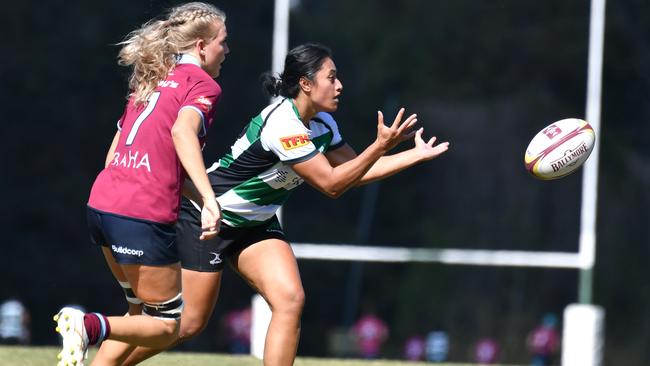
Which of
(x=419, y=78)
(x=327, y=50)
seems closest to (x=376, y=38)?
(x=419, y=78)

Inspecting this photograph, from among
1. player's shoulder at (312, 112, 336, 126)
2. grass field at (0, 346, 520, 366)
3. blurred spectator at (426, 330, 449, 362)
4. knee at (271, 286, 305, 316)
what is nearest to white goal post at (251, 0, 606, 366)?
grass field at (0, 346, 520, 366)

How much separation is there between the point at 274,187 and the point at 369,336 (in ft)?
42.0

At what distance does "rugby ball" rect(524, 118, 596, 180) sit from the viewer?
6086 millimetres

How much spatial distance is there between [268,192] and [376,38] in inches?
668

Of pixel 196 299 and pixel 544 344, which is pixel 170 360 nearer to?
pixel 196 299

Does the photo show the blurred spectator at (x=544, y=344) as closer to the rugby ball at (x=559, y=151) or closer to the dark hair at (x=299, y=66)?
the rugby ball at (x=559, y=151)

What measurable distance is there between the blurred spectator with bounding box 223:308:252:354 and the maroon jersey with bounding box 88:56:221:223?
12982 millimetres

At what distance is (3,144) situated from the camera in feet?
67.7

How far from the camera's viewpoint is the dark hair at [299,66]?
5.37m

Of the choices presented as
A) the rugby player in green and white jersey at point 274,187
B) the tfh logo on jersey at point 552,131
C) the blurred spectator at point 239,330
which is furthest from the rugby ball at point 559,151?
the blurred spectator at point 239,330

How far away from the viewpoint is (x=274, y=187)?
5410 millimetres

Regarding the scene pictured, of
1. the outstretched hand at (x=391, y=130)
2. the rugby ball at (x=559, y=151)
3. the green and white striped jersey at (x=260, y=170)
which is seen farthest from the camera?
the rugby ball at (x=559, y=151)

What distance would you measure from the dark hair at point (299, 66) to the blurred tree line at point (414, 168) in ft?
46.2

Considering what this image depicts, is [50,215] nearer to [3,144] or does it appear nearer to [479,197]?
[3,144]
